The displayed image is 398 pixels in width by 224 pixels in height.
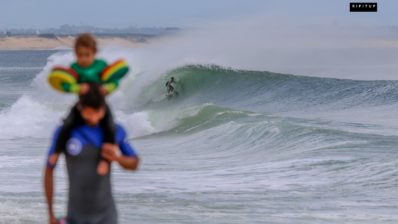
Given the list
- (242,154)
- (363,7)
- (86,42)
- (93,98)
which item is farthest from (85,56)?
(363,7)

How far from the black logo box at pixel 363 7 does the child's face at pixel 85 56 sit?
1149 inches

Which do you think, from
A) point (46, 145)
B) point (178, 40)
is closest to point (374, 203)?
point (46, 145)

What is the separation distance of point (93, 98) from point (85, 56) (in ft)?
0.74

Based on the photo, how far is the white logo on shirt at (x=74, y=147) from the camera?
504 centimetres

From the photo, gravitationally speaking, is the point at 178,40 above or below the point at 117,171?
above

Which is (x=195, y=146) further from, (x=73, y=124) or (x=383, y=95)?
(x=73, y=124)

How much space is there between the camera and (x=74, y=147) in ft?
16.5

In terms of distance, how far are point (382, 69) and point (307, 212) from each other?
136 ft

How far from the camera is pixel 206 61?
41781 millimetres

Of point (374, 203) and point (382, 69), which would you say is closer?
point (374, 203)

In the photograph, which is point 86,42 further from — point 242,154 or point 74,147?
point 242,154

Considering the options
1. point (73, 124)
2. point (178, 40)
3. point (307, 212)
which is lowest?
point (307, 212)

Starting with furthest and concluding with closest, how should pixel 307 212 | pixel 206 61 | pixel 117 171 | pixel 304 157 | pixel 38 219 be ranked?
pixel 206 61
pixel 304 157
pixel 117 171
pixel 307 212
pixel 38 219

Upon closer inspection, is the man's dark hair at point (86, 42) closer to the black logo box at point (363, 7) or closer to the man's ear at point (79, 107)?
the man's ear at point (79, 107)
